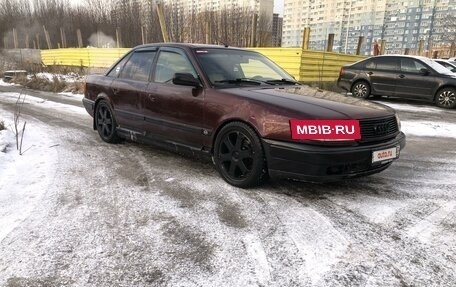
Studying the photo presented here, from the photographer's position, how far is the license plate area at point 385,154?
367 centimetres

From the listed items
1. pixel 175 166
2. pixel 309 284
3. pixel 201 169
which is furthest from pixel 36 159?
pixel 309 284

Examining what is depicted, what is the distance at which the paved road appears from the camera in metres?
2.47

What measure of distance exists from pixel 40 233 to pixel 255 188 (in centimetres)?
208

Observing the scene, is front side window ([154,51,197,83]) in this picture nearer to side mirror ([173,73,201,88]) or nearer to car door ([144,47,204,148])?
car door ([144,47,204,148])

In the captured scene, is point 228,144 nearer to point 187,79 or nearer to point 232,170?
point 232,170

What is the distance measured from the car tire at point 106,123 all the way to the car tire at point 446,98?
9431 mm

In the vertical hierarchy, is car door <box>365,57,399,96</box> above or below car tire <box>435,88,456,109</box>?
above

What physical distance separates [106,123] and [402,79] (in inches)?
363

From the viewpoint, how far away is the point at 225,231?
121 inches

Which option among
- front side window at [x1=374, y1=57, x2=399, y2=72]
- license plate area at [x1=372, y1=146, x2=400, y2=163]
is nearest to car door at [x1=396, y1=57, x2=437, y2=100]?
front side window at [x1=374, y1=57, x2=399, y2=72]

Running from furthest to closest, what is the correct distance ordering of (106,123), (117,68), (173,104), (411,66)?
(411,66)
(106,123)
(117,68)
(173,104)

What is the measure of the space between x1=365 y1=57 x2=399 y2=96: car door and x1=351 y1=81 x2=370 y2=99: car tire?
0.56 feet
